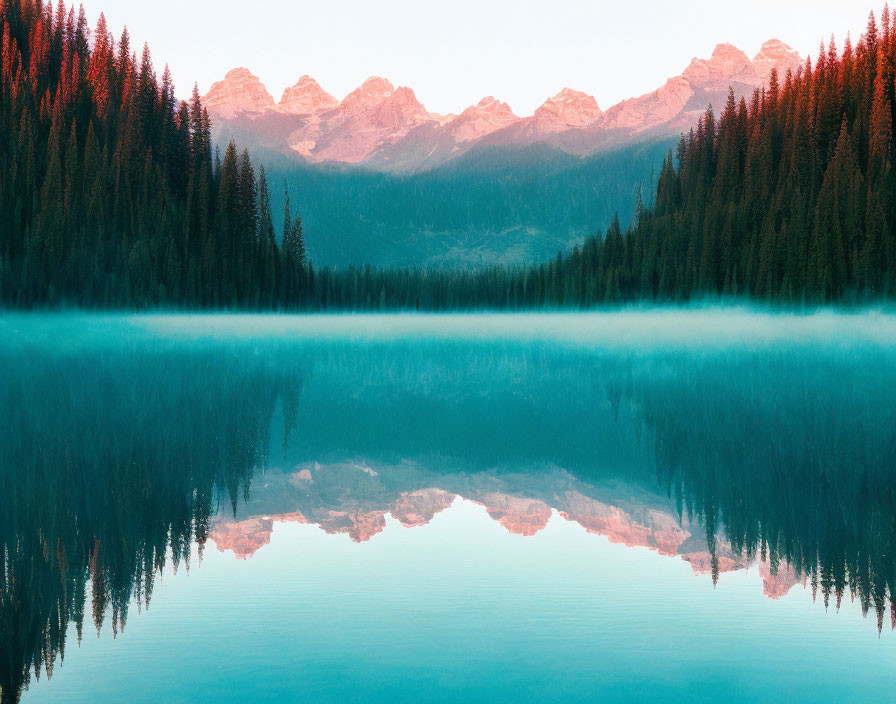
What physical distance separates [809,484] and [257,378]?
29.8m

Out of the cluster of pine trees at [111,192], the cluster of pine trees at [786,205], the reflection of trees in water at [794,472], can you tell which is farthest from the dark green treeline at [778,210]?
the reflection of trees in water at [794,472]

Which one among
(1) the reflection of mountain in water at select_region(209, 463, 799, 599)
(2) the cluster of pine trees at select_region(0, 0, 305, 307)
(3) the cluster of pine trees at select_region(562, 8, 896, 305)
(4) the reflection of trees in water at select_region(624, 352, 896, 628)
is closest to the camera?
(4) the reflection of trees in water at select_region(624, 352, 896, 628)

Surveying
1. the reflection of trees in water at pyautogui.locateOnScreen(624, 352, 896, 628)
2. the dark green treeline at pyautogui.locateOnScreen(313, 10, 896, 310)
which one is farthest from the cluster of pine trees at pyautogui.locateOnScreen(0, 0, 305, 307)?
the reflection of trees in water at pyautogui.locateOnScreen(624, 352, 896, 628)

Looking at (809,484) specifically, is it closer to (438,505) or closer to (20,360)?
(438,505)

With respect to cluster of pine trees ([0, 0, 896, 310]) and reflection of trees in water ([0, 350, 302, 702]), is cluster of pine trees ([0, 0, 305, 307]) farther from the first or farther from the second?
reflection of trees in water ([0, 350, 302, 702])

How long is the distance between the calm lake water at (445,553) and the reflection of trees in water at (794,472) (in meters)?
0.07

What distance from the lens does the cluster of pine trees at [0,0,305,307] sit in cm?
10525

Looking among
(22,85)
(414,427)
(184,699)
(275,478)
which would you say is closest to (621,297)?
(22,85)

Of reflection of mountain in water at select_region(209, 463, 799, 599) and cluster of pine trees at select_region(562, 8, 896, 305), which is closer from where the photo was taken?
reflection of mountain in water at select_region(209, 463, 799, 599)

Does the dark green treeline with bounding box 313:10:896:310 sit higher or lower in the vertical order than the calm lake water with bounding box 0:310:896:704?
higher

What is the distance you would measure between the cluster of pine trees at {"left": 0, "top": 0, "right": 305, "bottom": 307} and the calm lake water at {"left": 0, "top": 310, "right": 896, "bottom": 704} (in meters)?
85.9

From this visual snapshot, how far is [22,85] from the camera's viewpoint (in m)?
124

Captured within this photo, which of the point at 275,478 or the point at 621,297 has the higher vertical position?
the point at 621,297

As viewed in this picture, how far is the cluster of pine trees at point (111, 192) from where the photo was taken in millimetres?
105250
